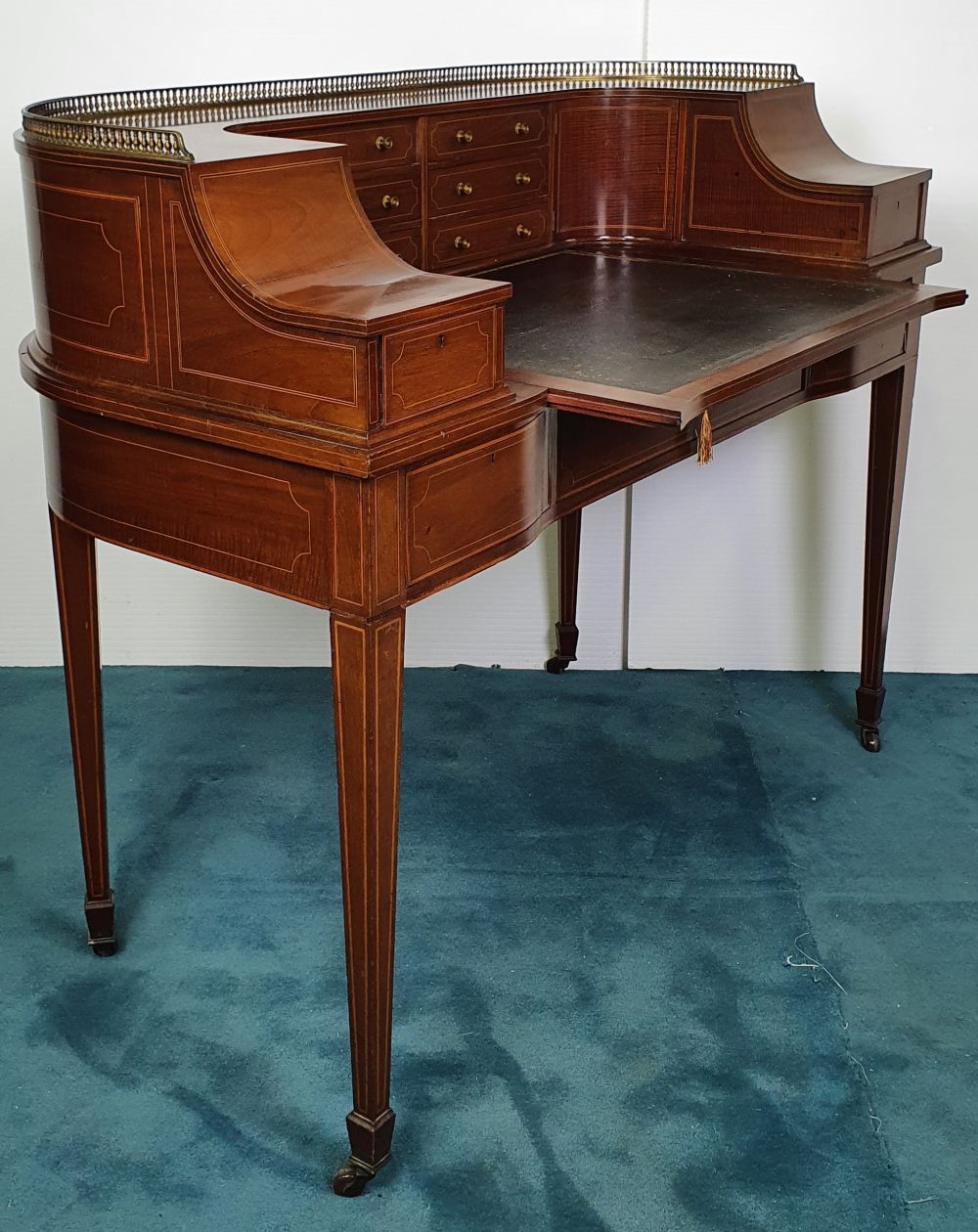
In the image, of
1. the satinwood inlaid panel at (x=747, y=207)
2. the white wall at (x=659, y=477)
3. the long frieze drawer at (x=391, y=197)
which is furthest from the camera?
the white wall at (x=659, y=477)

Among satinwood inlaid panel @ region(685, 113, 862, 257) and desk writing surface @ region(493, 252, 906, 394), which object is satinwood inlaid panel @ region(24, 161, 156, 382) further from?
satinwood inlaid panel @ region(685, 113, 862, 257)

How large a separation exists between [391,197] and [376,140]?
0.36 feet

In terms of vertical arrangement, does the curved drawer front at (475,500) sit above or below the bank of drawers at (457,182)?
below

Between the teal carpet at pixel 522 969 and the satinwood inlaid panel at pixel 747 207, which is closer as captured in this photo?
the teal carpet at pixel 522 969

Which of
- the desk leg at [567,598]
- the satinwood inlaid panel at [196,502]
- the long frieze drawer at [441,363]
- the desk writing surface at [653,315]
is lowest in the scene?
the desk leg at [567,598]

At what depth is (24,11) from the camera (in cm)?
390

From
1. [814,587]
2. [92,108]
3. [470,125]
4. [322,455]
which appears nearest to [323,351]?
[322,455]

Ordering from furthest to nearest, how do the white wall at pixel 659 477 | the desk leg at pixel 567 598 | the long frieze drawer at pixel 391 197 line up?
the desk leg at pixel 567 598
the white wall at pixel 659 477
the long frieze drawer at pixel 391 197

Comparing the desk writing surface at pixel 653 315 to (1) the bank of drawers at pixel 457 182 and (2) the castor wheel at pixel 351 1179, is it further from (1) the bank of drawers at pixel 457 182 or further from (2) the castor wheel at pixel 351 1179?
(2) the castor wheel at pixel 351 1179

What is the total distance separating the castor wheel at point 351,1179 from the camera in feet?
8.00

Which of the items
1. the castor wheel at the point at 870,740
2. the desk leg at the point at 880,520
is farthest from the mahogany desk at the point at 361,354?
the castor wheel at the point at 870,740

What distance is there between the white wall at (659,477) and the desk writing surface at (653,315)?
945 millimetres

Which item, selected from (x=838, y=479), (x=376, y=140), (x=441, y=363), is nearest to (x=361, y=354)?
(x=441, y=363)

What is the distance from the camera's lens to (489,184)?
3.17 m
